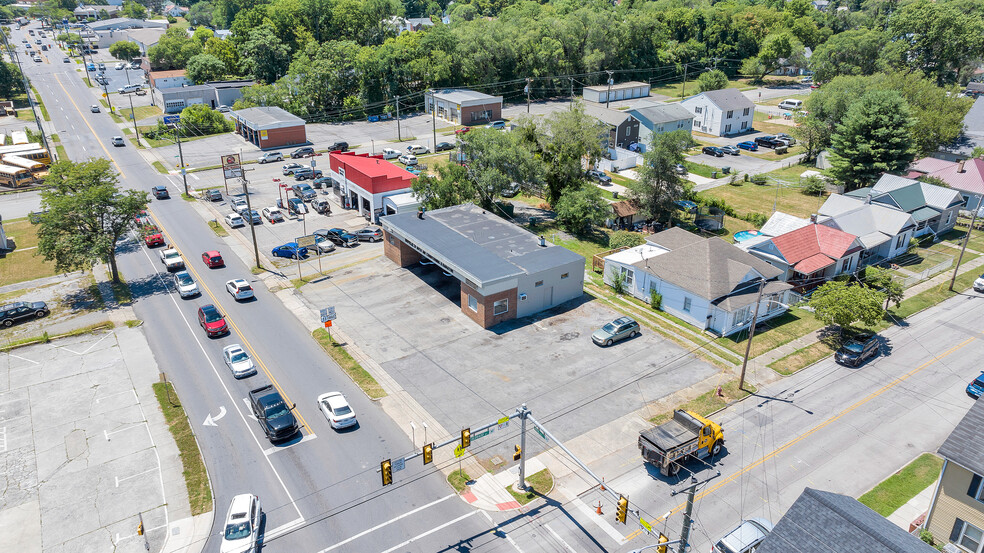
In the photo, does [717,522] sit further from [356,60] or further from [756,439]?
[356,60]

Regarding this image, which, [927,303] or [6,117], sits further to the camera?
[6,117]

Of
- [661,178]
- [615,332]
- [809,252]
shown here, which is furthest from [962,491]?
[661,178]

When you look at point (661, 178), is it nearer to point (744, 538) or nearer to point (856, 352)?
point (856, 352)

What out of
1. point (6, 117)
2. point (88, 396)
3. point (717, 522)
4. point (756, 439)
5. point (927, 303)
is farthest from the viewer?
point (6, 117)

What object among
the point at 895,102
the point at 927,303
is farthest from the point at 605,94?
the point at 927,303

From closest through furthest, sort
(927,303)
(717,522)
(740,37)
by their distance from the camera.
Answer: (717,522), (927,303), (740,37)

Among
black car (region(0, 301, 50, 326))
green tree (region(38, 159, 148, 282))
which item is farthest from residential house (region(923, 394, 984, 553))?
black car (region(0, 301, 50, 326))

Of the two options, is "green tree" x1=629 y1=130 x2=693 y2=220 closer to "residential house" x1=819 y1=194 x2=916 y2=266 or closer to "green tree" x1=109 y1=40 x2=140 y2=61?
"residential house" x1=819 y1=194 x2=916 y2=266
